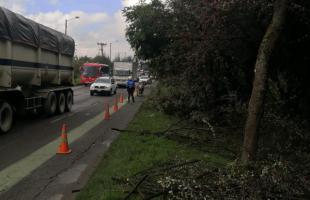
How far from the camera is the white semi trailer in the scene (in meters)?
13.7

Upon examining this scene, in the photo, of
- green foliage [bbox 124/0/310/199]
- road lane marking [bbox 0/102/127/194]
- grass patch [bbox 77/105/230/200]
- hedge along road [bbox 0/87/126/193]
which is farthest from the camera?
hedge along road [bbox 0/87/126/193]

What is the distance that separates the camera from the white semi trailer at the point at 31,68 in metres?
13.7

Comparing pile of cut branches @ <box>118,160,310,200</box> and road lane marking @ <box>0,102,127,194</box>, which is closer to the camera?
pile of cut branches @ <box>118,160,310,200</box>

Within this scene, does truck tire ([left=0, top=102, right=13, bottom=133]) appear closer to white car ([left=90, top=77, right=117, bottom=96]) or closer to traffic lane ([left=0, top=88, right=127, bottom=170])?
traffic lane ([left=0, top=88, right=127, bottom=170])

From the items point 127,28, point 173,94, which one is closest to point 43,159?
point 173,94

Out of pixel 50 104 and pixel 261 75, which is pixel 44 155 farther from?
pixel 50 104

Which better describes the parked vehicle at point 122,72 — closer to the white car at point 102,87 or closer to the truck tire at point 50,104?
the white car at point 102,87

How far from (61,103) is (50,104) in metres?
1.92

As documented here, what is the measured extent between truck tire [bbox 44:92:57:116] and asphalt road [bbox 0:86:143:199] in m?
0.32

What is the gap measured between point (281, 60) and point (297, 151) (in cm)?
361

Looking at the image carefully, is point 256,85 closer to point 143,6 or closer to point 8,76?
point 8,76

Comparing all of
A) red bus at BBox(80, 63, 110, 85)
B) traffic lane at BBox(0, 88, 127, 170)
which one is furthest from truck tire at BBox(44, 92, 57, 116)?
red bus at BBox(80, 63, 110, 85)

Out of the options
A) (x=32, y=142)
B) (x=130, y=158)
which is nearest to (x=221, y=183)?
(x=130, y=158)

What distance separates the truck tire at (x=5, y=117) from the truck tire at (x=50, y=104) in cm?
386
